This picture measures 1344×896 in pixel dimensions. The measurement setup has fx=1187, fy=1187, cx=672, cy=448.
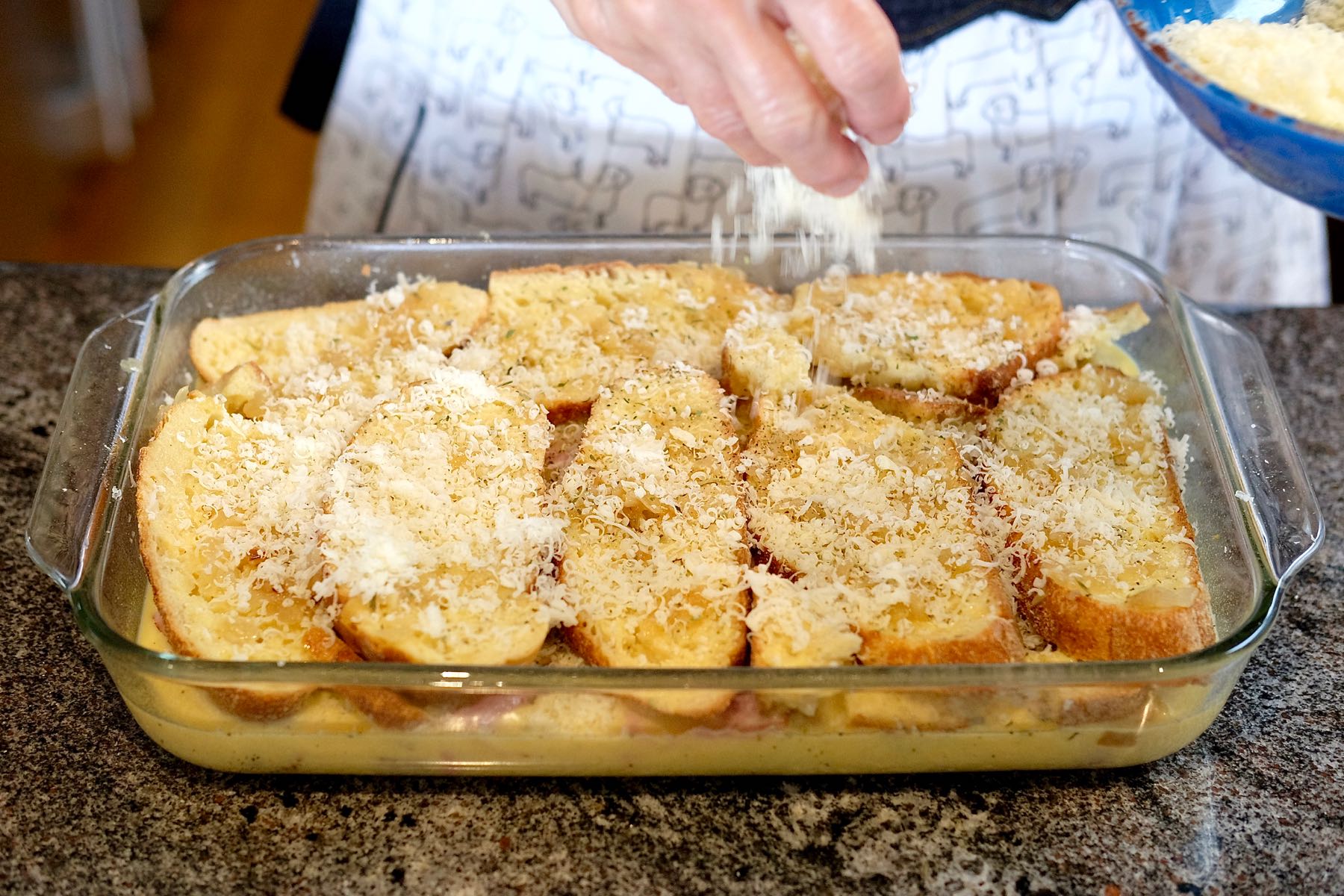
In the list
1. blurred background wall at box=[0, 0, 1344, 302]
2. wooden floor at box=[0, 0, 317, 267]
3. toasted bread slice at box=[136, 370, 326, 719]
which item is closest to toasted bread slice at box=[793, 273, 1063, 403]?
toasted bread slice at box=[136, 370, 326, 719]

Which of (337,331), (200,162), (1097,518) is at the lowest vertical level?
(200,162)

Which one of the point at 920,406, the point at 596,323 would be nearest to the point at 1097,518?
the point at 920,406

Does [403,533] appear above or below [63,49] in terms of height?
above

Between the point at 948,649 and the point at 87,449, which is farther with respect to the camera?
the point at 87,449

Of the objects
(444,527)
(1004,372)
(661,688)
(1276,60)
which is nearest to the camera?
(661,688)

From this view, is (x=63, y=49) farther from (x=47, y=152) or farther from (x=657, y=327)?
(x=657, y=327)

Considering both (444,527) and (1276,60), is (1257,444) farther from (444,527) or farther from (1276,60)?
(444,527)

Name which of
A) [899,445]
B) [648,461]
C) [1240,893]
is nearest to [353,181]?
[648,461]
